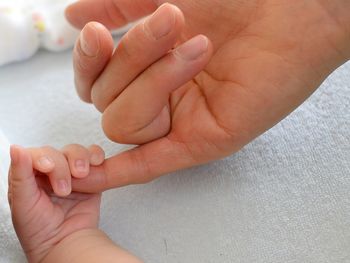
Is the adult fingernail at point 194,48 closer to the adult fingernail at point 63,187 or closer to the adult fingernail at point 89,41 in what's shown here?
the adult fingernail at point 89,41

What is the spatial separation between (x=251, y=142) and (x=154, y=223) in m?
0.17

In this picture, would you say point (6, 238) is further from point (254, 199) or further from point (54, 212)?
point (254, 199)

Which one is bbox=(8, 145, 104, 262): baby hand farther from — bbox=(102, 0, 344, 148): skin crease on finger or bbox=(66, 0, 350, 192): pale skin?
bbox=(102, 0, 344, 148): skin crease on finger

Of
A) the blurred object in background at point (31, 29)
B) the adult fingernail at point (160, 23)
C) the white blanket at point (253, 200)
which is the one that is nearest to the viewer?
the adult fingernail at point (160, 23)

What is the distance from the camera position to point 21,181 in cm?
62

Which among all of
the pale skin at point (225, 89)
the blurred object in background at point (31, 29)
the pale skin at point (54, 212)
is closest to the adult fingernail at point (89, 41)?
the pale skin at point (225, 89)

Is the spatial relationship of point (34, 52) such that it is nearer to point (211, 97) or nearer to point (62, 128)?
point (62, 128)

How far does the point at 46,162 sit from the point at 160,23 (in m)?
0.20

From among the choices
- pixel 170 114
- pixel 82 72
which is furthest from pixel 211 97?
pixel 82 72

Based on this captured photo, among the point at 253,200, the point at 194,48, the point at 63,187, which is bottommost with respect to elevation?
the point at 253,200

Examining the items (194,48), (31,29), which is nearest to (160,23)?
(194,48)

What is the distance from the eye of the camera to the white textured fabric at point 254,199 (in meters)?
0.66

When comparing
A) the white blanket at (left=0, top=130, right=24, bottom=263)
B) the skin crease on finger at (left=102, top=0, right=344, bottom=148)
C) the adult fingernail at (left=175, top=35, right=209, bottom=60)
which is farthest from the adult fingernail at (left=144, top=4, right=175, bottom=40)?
the white blanket at (left=0, top=130, right=24, bottom=263)

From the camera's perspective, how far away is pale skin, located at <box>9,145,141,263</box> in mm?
621
